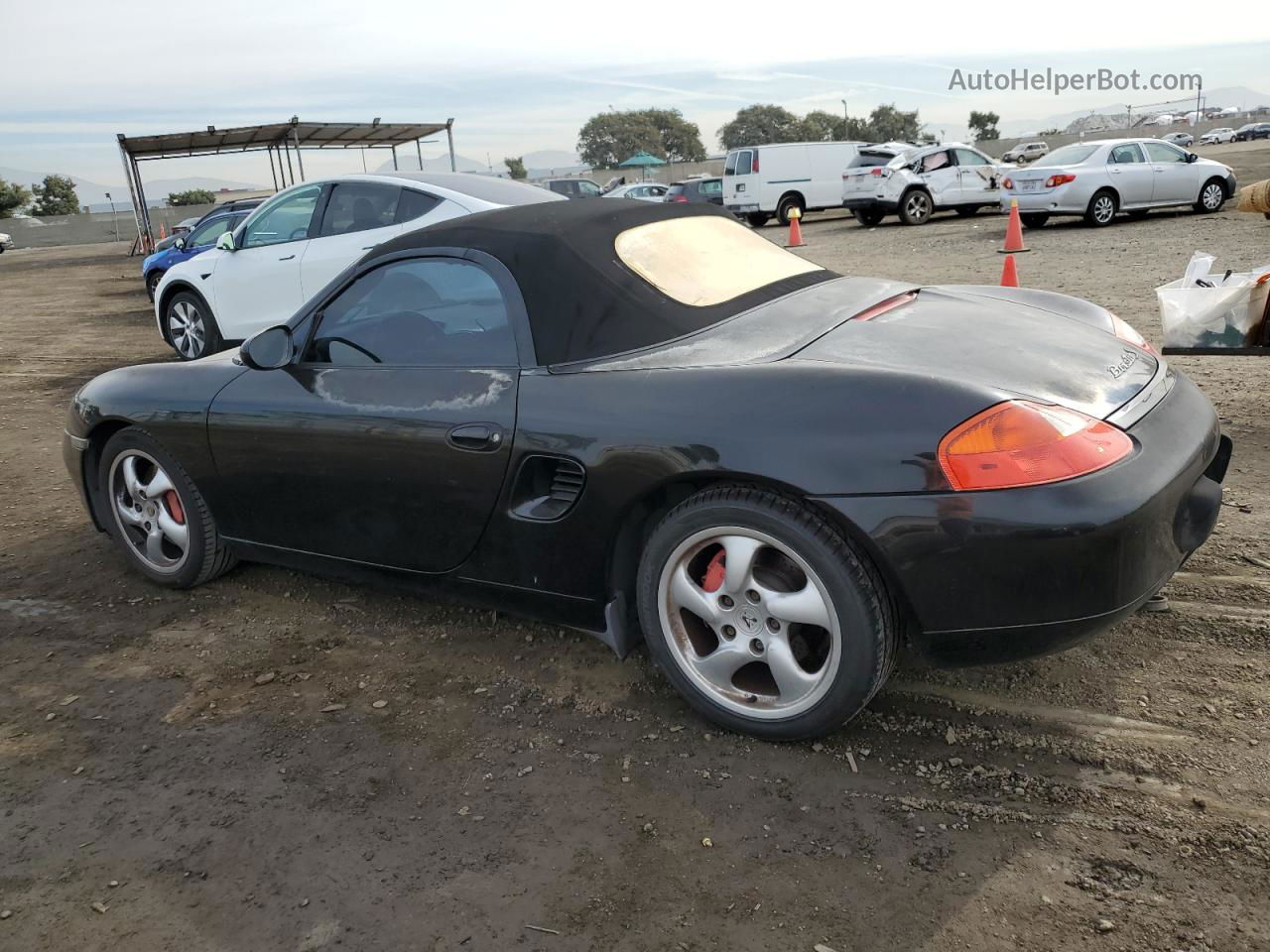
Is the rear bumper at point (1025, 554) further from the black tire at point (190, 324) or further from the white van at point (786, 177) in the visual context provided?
the white van at point (786, 177)

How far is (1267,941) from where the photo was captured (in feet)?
6.27

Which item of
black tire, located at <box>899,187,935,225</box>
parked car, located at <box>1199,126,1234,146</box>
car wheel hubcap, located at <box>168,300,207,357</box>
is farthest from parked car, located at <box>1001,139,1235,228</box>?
parked car, located at <box>1199,126,1234,146</box>

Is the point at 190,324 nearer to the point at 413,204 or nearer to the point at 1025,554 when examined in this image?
the point at 413,204

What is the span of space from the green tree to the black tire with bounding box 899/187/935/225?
50.6 m

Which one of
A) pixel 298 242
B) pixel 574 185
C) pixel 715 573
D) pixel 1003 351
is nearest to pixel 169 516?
pixel 715 573

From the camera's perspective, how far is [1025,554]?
228 centimetres

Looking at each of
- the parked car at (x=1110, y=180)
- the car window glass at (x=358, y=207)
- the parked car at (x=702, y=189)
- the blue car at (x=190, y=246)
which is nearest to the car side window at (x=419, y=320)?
the car window glass at (x=358, y=207)

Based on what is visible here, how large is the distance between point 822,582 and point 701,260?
1.33 meters

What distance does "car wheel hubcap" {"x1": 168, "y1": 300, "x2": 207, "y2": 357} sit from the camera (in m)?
9.40

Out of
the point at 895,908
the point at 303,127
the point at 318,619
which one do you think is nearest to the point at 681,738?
the point at 895,908

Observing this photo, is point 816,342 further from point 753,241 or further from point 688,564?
point 753,241

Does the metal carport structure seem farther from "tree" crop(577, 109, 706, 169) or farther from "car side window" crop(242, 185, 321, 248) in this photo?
"tree" crop(577, 109, 706, 169)

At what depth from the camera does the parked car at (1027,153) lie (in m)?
53.0

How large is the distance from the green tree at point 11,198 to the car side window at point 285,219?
53.9 m
